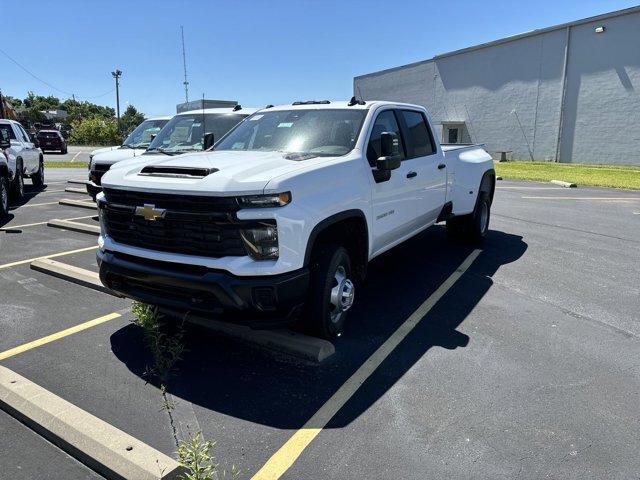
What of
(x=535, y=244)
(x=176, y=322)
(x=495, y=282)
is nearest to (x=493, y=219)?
(x=535, y=244)

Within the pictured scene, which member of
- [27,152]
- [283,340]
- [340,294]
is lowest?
[283,340]

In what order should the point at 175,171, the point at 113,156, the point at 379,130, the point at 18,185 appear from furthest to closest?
the point at 18,185 < the point at 113,156 < the point at 379,130 < the point at 175,171

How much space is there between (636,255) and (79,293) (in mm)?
7390

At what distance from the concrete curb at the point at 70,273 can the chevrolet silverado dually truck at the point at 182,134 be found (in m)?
2.63

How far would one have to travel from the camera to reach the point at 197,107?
10.2 m

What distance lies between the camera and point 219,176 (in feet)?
11.7

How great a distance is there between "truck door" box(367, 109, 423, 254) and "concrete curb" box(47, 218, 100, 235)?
201 inches

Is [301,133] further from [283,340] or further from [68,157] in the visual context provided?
[68,157]

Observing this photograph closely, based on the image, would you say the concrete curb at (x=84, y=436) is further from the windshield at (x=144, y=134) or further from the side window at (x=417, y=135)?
the windshield at (x=144, y=134)

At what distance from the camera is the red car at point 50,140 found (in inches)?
1403

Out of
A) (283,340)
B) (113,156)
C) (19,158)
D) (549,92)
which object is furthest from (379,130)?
(549,92)

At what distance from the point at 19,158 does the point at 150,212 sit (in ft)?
35.0

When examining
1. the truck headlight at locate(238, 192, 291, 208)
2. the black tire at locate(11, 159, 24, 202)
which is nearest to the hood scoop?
the truck headlight at locate(238, 192, 291, 208)

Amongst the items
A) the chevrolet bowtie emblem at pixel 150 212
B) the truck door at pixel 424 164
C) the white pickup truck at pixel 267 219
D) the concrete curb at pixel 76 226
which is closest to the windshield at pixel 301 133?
the white pickup truck at pixel 267 219
